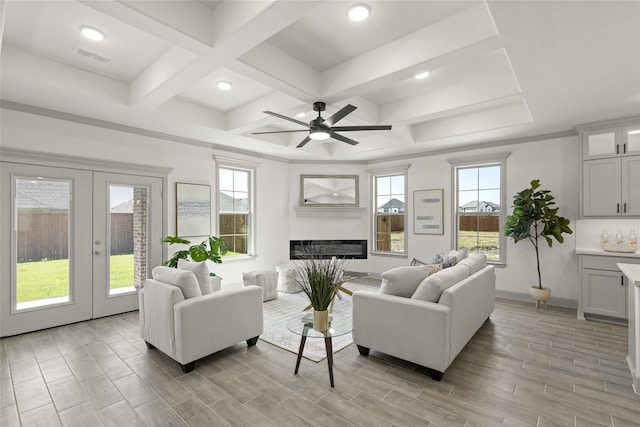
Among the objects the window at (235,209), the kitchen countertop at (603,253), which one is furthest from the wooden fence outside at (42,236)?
the kitchen countertop at (603,253)

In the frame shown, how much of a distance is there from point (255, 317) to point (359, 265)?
3992 mm

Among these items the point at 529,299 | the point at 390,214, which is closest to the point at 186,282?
the point at 390,214

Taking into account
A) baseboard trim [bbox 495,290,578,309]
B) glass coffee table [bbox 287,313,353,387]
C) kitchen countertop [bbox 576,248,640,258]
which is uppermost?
kitchen countertop [bbox 576,248,640,258]

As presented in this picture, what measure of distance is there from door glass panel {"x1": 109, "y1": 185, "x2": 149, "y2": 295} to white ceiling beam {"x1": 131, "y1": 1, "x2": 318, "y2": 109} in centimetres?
151

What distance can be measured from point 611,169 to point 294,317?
15.3 feet

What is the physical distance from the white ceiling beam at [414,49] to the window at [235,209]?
310cm

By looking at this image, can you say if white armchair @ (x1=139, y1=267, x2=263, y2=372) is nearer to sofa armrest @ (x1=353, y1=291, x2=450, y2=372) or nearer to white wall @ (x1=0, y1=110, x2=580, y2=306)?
sofa armrest @ (x1=353, y1=291, x2=450, y2=372)

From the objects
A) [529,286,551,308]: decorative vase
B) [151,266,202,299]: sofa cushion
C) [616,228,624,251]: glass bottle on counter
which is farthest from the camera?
[529,286,551,308]: decorative vase

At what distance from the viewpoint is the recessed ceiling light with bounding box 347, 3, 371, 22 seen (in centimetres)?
236

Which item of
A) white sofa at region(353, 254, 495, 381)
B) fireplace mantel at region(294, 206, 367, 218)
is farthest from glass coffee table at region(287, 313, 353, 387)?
fireplace mantel at region(294, 206, 367, 218)

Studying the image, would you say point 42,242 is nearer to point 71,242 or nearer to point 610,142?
point 71,242

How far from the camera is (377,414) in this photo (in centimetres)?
216

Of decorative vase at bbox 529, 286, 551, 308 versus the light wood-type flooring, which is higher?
decorative vase at bbox 529, 286, 551, 308

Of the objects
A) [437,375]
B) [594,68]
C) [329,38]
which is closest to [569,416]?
[437,375]
